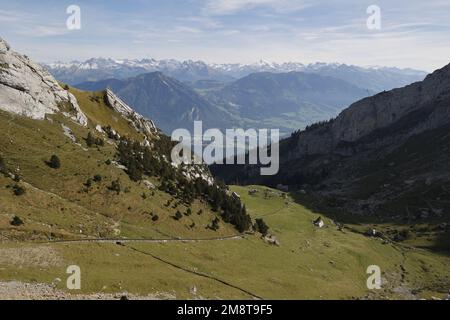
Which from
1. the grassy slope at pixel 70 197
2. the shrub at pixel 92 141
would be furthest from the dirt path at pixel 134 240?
the shrub at pixel 92 141

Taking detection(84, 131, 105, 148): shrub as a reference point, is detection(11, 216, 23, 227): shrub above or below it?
below

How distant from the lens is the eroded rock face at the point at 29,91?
348 ft

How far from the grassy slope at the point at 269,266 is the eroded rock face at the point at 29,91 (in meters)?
51.6

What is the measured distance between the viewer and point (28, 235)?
68438 mm

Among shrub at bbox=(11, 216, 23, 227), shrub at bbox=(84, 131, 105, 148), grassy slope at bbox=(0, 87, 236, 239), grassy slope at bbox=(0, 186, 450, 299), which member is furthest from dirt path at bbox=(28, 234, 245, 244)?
shrub at bbox=(84, 131, 105, 148)

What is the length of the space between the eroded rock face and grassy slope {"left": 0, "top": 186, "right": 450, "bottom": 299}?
51.6m

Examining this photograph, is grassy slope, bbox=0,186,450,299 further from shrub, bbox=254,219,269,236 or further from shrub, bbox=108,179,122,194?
shrub, bbox=108,179,122,194

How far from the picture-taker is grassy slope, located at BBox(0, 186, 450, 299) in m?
62.8

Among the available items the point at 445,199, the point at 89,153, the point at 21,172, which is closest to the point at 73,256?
the point at 21,172

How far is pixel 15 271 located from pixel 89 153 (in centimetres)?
5220

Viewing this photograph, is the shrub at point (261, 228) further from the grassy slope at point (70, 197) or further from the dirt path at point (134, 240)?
the dirt path at point (134, 240)

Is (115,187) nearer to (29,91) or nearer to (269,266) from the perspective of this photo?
(269,266)

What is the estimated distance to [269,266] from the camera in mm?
92625
